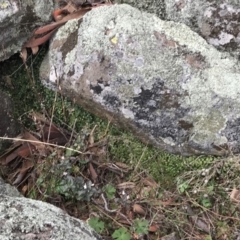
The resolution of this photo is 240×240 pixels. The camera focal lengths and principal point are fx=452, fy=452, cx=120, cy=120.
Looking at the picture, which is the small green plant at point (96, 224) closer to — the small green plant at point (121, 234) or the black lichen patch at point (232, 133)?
the small green plant at point (121, 234)

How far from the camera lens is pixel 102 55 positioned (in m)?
2.54

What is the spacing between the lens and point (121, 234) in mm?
2475

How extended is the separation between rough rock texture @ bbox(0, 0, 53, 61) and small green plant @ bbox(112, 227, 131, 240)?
4.03ft

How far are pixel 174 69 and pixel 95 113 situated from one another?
56 centimetres

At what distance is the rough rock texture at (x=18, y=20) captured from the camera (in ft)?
8.49

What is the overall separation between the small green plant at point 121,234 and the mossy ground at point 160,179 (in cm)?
6

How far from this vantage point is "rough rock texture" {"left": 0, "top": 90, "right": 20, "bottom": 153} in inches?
106

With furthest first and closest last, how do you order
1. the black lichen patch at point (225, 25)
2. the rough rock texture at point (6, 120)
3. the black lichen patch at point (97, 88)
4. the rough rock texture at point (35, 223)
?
1. the rough rock texture at point (6, 120)
2. the black lichen patch at point (97, 88)
3. the black lichen patch at point (225, 25)
4. the rough rock texture at point (35, 223)

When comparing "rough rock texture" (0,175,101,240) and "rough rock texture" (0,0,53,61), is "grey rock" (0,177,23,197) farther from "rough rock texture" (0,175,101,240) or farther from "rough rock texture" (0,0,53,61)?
"rough rock texture" (0,0,53,61)

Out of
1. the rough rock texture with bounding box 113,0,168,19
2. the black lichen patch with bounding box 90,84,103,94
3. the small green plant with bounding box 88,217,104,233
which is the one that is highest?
the rough rock texture with bounding box 113,0,168,19

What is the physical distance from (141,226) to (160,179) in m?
0.30

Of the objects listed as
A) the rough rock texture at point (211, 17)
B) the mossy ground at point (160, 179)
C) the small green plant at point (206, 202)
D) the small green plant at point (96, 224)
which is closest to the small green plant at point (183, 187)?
the mossy ground at point (160, 179)

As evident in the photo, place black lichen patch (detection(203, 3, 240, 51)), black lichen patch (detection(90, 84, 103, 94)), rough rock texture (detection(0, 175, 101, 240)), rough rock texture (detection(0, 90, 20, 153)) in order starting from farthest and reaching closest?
rough rock texture (detection(0, 90, 20, 153))
black lichen patch (detection(90, 84, 103, 94))
black lichen patch (detection(203, 3, 240, 51))
rough rock texture (detection(0, 175, 101, 240))

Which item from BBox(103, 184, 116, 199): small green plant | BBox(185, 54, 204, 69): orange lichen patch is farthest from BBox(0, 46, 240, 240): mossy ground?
BBox(185, 54, 204, 69): orange lichen patch
